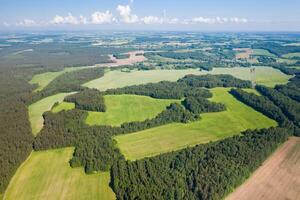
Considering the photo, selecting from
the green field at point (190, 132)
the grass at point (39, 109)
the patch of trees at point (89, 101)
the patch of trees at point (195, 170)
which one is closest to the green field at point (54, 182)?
the patch of trees at point (195, 170)

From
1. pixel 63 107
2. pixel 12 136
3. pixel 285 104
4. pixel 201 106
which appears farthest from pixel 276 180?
pixel 63 107

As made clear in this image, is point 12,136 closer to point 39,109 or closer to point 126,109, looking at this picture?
point 39,109

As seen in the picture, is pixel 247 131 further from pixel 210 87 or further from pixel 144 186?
pixel 210 87

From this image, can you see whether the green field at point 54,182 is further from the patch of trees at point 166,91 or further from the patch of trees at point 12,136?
the patch of trees at point 166,91

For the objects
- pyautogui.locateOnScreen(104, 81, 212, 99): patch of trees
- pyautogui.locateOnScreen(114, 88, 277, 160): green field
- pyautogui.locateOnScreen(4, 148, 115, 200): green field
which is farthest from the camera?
pyautogui.locateOnScreen(104, 81, 212, 99): patch of trees

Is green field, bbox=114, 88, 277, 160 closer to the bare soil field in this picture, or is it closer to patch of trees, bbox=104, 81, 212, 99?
the bare soil field

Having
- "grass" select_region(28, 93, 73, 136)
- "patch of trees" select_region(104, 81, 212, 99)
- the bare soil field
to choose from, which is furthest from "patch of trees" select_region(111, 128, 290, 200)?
"patch of trees" select_region(104, 81, 212, 99)

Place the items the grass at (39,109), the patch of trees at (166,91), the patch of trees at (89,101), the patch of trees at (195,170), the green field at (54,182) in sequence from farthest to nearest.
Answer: the patch of trees at (166,91), the patch of trees at (89,101), the grass at (39,109), the green field at (54,182), the patch of trees at (195,170)

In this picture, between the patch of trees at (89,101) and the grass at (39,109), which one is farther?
the patch of trees at (89,101)
